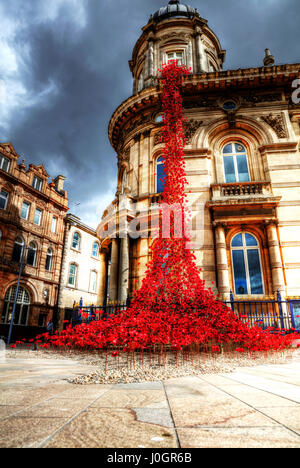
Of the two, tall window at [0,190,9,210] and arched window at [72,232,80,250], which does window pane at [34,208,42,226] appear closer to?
tall window at [0,190,9,210]

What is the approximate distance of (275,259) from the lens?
12812mm

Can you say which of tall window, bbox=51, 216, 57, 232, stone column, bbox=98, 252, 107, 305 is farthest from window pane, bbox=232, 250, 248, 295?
tall window, bbox=51, 216, 57, 232

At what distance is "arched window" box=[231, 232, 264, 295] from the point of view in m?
13.2

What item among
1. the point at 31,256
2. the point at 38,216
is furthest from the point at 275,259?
the point at 38,216

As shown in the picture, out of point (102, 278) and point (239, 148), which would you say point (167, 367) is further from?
point (239, 148)

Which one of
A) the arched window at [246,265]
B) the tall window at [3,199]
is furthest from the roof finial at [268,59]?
the tall window at [3,199]

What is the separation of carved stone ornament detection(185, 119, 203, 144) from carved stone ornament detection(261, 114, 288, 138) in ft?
12.8

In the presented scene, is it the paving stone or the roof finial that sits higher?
the roof finial

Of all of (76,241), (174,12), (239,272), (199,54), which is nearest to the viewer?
(239,272)

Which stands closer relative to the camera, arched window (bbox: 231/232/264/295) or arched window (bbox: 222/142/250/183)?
arched window (bbox: 231/232/264/295)

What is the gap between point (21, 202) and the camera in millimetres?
25938

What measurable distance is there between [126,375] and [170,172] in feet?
42.0

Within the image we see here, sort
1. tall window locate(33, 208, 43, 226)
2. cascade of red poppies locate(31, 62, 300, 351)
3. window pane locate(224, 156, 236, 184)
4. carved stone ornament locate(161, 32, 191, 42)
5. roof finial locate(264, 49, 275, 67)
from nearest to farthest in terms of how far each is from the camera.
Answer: cascade of red poppies locate(31, 62, 300, 351)
window pane locate(224, 156, 236, 184)
roof finial locate(264, 49, 275, 67)
carved stone ornament locate(161, 32, 191, 42)
tall window locate(33, 208, 43, 226)

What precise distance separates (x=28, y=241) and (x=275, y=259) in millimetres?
22289
